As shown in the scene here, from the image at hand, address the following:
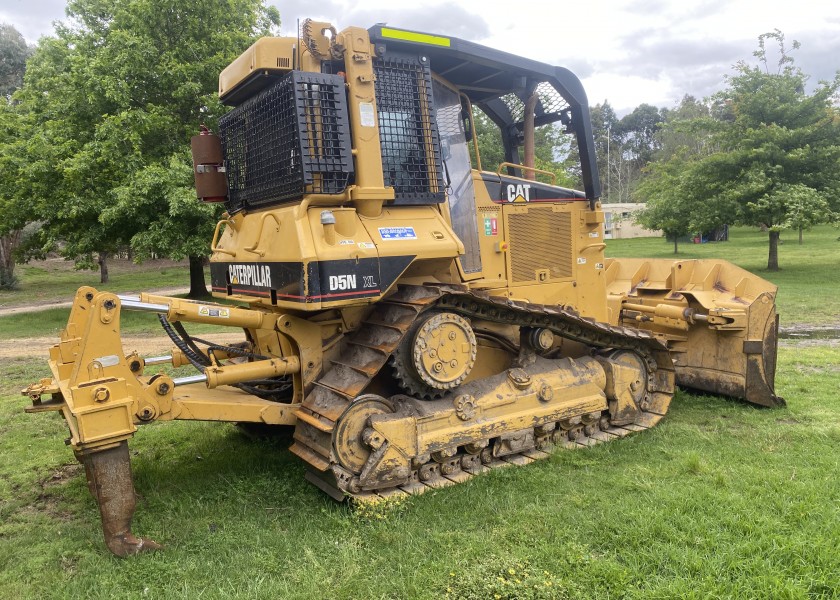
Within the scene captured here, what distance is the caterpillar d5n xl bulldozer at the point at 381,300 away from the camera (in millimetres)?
4320

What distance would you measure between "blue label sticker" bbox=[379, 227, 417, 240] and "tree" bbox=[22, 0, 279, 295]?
11.5 metres

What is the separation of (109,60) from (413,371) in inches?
608

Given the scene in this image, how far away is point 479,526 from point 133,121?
15240mm

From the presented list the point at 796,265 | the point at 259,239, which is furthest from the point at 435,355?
the point at 796,265

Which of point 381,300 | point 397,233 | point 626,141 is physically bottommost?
point 381,300

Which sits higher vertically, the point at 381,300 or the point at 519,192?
the point at 519,192

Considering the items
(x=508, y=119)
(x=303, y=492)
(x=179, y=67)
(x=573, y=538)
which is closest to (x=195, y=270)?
(x=179, y=67)

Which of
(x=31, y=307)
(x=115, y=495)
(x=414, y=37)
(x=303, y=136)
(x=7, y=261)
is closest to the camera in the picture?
(x=115, y=495)

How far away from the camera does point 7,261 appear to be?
2884cm

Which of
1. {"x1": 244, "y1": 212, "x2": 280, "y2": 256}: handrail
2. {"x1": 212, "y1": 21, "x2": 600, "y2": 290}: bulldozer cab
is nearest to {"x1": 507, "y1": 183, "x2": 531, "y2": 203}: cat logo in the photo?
{"x1": 212, "y1": 21, "x2": 600, "y2": 290}: bulldozer cab

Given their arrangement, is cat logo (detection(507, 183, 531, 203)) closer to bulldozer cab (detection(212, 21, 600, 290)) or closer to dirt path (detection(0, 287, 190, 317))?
bulldozer cab (detection(212, 21, 600, 290))

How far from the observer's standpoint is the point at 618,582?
344cm

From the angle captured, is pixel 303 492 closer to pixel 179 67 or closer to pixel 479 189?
pixel 479 189

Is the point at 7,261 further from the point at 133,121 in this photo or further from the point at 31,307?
the point at 133,121
